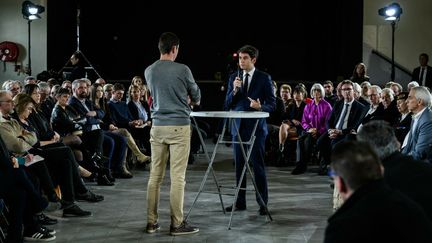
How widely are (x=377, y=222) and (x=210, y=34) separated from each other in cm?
1322

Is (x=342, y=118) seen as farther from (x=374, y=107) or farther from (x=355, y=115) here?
(x=374, y=107)

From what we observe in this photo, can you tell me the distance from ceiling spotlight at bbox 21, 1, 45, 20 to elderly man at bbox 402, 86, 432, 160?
9.36m

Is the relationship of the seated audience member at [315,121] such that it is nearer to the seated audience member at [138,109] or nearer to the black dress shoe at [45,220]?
the seated audience member at [138,109]

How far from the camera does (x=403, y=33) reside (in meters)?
14.5

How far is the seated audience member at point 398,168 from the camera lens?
9.53 feet

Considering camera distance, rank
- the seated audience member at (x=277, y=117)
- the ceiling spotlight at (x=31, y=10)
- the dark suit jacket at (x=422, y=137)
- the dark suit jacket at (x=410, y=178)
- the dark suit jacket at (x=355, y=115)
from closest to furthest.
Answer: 1. the dark suit jacket at (x=410, y=178)
2. the dark suit jacket at (x=422, y=137)
3. the dark suit jacket at (x=355, y=115)
4. the seated audience member at (x=277, y=117)
5. the ceiling spotlight at (x=31, y=10)

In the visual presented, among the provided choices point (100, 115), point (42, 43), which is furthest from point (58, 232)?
point (42, 43)

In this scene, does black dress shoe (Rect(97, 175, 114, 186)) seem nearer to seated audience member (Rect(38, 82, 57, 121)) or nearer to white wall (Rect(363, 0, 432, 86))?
seated audience member (Rect(38, 82, 57, 121))

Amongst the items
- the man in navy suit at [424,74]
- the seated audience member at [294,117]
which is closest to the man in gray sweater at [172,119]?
the seated audience member at [294,117]

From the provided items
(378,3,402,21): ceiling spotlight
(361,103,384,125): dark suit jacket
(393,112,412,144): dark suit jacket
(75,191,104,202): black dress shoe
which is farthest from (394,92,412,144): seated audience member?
(378,3,402,21): ceiling spotlight

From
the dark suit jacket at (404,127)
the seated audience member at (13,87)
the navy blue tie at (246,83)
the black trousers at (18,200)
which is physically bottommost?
the black trousers at (18,200)

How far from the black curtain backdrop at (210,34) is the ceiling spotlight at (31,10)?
1.51 metres

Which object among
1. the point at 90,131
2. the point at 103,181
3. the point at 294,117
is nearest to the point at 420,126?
the point at 103,181

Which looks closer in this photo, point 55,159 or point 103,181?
point 55,159
